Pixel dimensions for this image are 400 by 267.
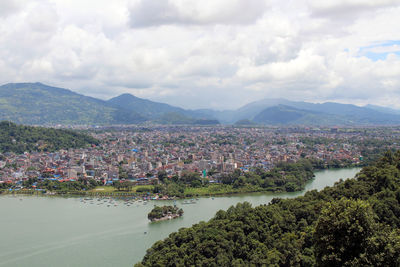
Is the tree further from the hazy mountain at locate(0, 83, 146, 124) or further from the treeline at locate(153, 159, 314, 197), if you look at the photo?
the hazy mountain at locate(0, 83, 146, 124)

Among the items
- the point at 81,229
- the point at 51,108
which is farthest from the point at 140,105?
the point at 81,229

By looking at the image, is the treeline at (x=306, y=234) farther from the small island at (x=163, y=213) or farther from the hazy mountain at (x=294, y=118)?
the hazy mountain at (x=294, y=118)

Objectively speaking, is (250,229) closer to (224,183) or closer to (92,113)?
(224,183)

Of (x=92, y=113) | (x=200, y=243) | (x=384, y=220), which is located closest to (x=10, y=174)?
(x=200, y=243)

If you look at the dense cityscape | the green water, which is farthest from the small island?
the dense cityscape

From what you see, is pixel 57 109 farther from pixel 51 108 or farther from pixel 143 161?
pixel 143 161
